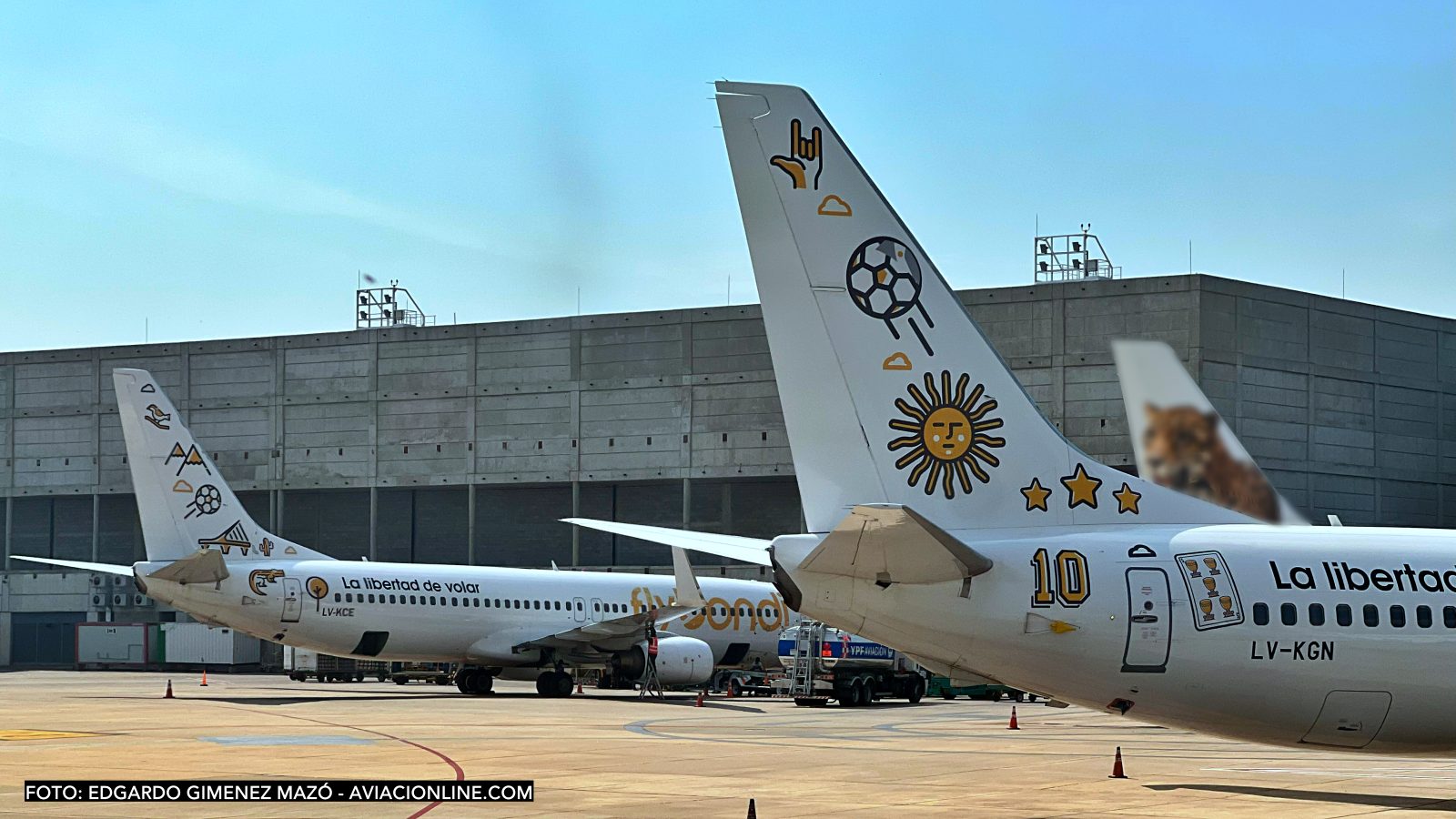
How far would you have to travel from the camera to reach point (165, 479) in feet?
142

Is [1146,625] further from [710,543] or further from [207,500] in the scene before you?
[207,500]

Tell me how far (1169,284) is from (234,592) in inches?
1400

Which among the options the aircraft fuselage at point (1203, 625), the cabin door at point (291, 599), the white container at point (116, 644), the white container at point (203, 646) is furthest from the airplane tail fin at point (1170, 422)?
the white container at point (116, 644)

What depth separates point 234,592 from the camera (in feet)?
142

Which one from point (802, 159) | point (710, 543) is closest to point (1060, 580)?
point (710, 543)

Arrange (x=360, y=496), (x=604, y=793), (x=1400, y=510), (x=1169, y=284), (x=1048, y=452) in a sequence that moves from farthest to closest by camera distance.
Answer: (x=360, y=496) < (x=1400, y=510) < (x=1169, y=284) < (x=604, y=793) < (x=1048, y=452)

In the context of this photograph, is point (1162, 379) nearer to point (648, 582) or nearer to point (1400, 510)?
point (648, 582)

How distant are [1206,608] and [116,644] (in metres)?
65.8

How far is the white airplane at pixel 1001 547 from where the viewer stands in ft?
51.1

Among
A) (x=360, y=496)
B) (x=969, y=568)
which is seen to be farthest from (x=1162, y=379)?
(x=360, y=496)

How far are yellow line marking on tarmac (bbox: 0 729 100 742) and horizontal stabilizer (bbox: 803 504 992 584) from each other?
1855 cm

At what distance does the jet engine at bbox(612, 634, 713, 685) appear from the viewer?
47.6 m

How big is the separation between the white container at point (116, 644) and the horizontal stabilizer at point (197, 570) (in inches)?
1271

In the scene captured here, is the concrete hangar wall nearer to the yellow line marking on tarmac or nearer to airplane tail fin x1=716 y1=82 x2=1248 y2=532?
the yellow line marking on tarmac
